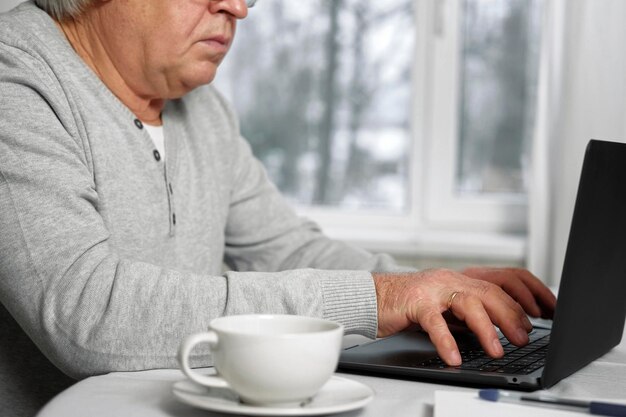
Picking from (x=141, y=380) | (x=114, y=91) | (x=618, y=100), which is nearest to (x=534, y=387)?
(x=141, y=380)

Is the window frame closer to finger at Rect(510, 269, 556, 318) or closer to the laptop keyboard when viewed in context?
finger at Rect(510, 269, 556, 318)

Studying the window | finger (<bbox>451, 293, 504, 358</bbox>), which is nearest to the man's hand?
finger (<bbox>451, 293, 504, 358</bbox>)

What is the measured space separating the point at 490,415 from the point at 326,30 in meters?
Result: 2.20

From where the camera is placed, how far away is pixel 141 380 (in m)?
0.85

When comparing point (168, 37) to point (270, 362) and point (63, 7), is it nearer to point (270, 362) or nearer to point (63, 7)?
point (63, 7)

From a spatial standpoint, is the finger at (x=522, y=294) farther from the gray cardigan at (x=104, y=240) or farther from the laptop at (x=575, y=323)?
the gray cardigan at (x=104, y=240)

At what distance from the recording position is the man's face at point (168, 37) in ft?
4.18

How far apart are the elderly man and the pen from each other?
15 cm

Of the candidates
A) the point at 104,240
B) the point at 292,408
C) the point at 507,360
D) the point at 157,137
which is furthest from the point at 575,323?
the point at 157,137

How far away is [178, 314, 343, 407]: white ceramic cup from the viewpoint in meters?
0.65

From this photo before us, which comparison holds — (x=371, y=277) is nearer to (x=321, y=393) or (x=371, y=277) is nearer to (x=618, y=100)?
(x=321, y=393)

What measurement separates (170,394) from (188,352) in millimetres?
118

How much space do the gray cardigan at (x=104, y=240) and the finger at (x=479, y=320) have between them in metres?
0.10

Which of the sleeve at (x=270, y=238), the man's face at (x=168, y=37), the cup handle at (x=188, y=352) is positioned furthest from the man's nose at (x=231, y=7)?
the cup handle at (x=188, y=352)
